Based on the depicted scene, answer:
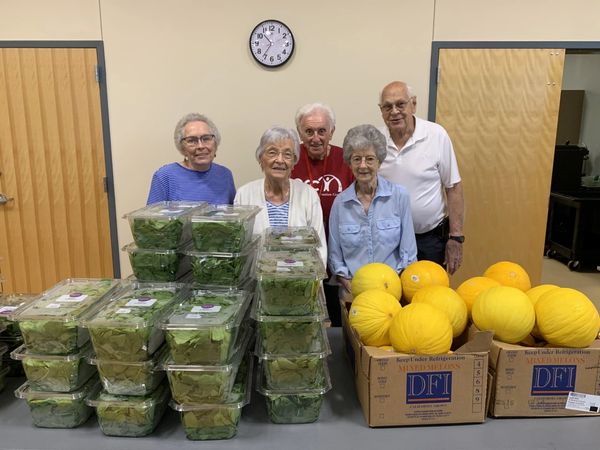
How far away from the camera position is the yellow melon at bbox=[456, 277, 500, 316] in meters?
1.36

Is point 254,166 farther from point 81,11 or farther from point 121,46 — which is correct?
point 81,11

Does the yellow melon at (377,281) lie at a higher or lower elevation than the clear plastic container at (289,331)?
higher

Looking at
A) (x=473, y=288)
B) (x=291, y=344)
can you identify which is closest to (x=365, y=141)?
(x=473, y=288)

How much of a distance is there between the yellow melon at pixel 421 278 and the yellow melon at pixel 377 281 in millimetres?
28

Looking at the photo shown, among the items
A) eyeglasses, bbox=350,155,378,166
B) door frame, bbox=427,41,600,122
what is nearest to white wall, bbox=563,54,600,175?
door frame, bbox=427,41,600,122

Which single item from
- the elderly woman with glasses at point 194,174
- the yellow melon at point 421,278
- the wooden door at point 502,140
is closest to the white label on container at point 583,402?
the yellow melon at point 421,278

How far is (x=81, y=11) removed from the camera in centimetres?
307

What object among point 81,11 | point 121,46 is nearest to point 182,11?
point 121,46

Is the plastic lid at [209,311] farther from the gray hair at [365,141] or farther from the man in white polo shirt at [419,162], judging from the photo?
the man in white polo shirt at [419,162]

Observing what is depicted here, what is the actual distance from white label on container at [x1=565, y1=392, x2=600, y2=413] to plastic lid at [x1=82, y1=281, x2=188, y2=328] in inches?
44.6

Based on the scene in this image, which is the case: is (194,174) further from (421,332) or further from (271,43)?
(421,332)

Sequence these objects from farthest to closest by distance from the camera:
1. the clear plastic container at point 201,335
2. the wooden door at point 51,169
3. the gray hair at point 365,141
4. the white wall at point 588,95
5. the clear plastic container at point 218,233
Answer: the white wall at point 588,95, the wooden door at point 51,169, the gray hair at point 365,141, the clear plastic container at point 218,233, the clear plastic container at point 201,335

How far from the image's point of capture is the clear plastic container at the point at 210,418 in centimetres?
113

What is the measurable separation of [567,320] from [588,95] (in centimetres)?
661
